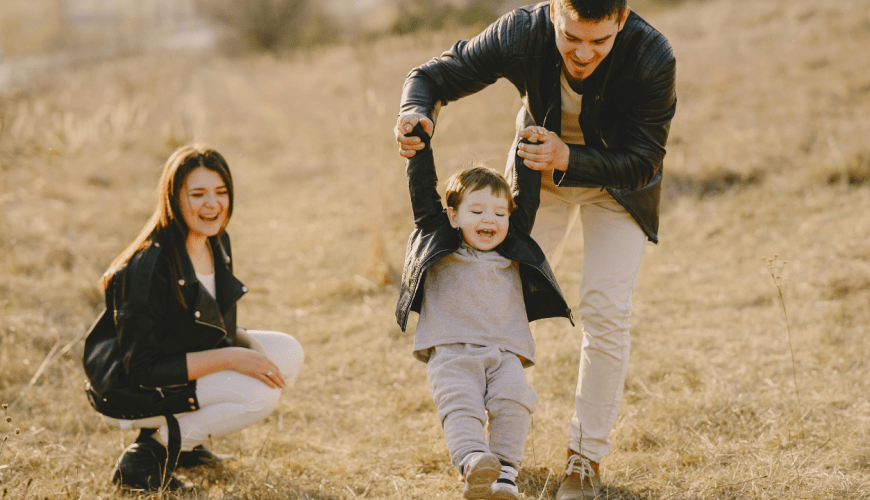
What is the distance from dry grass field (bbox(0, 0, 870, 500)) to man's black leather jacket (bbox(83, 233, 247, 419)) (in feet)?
1.30

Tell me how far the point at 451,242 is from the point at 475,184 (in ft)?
0.79

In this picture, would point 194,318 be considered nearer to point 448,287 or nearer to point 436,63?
point 448,287

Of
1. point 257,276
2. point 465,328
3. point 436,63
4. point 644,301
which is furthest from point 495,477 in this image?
point 257,276

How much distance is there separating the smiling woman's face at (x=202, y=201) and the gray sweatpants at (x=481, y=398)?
1238 millimetres

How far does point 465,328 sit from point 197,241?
4.49ft

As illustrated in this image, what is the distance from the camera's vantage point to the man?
251 cm

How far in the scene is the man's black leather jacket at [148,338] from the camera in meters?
2.85

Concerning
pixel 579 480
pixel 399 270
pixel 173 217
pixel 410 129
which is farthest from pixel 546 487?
pixel 399 270

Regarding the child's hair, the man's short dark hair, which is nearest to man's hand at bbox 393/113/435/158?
the child's hair

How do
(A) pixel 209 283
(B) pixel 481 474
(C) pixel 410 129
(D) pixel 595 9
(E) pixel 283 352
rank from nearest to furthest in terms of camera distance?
(B) pixel 481 474, (D) pixel 595 9, (C) pixel 410 129, (A) pixel 209 283, (E) pixel 283 352

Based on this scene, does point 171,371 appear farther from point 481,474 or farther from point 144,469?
point 481,474

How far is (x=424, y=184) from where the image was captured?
2635mm

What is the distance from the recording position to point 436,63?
2.86 metres

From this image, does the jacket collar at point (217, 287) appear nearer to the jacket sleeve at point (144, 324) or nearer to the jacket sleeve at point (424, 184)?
the jacket sleeve at point (144, 324)
